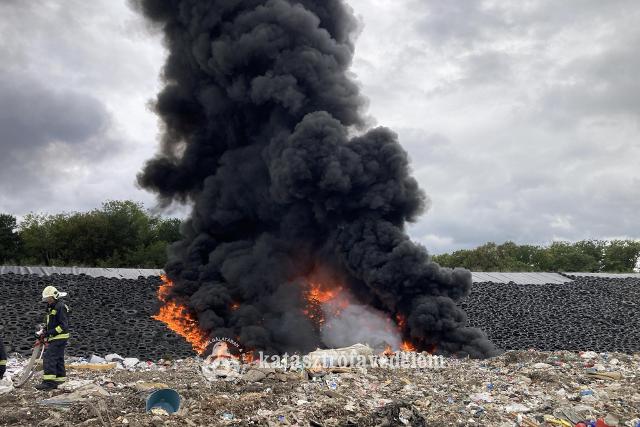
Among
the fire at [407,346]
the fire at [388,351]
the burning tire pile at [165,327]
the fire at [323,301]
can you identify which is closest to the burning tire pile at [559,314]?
the burning tire pile at [165,327]

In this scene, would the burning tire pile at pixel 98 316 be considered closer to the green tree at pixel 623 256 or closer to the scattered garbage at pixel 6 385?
the scattered garbage at pixel 6 385

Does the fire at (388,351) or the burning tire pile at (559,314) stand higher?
the burning tire pile at (559,314)

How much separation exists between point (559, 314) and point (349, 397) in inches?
743

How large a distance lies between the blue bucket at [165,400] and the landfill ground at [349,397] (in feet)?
0.56

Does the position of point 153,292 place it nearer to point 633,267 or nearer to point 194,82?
point 194,82

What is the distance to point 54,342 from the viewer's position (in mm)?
11547

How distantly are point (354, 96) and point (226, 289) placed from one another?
9.34 m

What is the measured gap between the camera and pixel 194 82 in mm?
27062

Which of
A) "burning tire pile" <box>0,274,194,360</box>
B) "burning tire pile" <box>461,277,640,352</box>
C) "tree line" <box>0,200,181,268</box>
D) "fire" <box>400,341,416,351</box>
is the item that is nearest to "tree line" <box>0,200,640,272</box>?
"tree line" <box>0,200,181,268</box>

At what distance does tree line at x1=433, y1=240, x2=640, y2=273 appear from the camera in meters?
59.5

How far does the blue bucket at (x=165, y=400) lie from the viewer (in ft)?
33.2

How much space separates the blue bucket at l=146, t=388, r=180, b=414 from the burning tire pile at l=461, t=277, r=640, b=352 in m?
15.2
